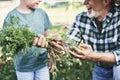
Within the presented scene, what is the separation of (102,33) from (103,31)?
0.03 meters

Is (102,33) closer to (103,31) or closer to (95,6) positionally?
(103,31)

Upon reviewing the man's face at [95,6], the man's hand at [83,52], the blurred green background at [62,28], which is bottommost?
the blurred green background at [62,28]

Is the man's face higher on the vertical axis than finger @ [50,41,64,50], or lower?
higher

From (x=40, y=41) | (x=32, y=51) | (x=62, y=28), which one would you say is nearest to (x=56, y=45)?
(x=40, y=41)

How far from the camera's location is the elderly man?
4.14 meters

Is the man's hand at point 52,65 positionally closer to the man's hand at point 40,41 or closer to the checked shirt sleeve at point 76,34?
the man's hand at point 40,41

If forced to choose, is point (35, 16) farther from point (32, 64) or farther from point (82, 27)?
point (82, 27)

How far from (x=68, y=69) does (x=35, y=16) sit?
1.26 meters

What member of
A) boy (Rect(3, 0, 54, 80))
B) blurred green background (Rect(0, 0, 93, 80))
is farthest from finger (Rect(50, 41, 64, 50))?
blurred green background (Rect(0, 0, 93, 80))

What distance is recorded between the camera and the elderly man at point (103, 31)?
4.14 m

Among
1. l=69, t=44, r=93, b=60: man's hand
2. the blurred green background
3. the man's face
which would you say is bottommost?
the blurred green background

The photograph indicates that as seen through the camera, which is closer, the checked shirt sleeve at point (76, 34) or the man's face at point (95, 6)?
the man's face at point (95, 6)

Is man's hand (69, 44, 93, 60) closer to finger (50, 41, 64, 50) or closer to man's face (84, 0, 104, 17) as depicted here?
finger (50, 41, 64, 50)

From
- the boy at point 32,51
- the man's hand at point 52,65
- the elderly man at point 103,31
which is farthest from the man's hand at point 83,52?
the boy at point 32,51
